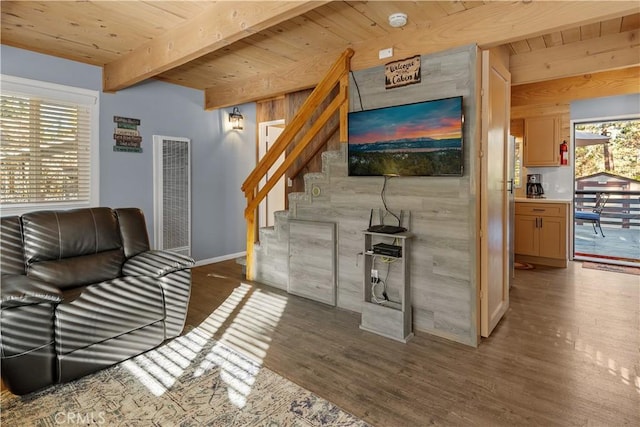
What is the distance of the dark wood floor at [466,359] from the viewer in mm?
1953

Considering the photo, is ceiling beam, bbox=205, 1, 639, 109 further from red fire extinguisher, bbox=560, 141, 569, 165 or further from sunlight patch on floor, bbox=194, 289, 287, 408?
red fire extinguisher, bbox=560, 141, 569, 165

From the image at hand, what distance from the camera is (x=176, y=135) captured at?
192 inches

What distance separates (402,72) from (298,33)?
1015mm

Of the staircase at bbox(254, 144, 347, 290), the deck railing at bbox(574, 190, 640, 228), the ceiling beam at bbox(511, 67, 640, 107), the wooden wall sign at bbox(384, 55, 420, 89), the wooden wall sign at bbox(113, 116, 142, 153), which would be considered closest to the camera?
the wooden wall sign at bbox(384, 55, 420, 89)

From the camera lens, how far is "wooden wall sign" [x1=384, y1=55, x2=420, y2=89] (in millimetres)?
2910

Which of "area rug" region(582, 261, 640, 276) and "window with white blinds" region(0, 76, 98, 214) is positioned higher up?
"window with white blinds" region(0, 76, 98, 214)

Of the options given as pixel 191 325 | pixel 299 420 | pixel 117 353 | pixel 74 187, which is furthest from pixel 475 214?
pixel 74 187

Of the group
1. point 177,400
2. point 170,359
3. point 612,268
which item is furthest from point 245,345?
point 612,268

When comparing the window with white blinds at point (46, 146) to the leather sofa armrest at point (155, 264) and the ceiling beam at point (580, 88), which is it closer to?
the leather sofa armrest at point (155, 264)

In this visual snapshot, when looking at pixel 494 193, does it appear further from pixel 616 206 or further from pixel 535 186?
pixel 616 206

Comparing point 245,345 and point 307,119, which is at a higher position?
point 307,119

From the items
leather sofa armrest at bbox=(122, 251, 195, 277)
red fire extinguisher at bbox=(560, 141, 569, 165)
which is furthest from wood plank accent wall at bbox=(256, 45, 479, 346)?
red fire extinguisher at bbox=(560, 141, 569, 165)

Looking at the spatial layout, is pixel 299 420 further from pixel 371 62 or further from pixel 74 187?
pixel 74 187

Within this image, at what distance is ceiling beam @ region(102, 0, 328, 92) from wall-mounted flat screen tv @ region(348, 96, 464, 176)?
46.0 inches
